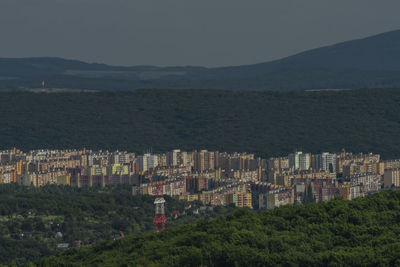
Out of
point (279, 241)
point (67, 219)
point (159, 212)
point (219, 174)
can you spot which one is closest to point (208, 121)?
point (219, 174)

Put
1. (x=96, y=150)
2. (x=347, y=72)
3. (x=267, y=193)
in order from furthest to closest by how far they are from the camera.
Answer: (x=347, y=72) < (x=96, y=150) < (x=267, y=193)

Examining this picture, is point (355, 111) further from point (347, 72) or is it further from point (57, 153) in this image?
point (347, 72)

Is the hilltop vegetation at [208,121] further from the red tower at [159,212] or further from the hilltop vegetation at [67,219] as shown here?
the hilltop vegetation at [67,219]

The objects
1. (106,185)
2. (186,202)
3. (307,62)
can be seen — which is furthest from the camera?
(307,62)

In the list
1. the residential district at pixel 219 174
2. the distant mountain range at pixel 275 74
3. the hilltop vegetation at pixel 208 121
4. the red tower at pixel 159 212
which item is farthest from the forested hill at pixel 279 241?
the distant mountain range at pixel 275 74

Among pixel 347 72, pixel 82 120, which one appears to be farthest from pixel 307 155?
pixel 347 72

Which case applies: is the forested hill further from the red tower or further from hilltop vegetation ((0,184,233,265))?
the red tower
